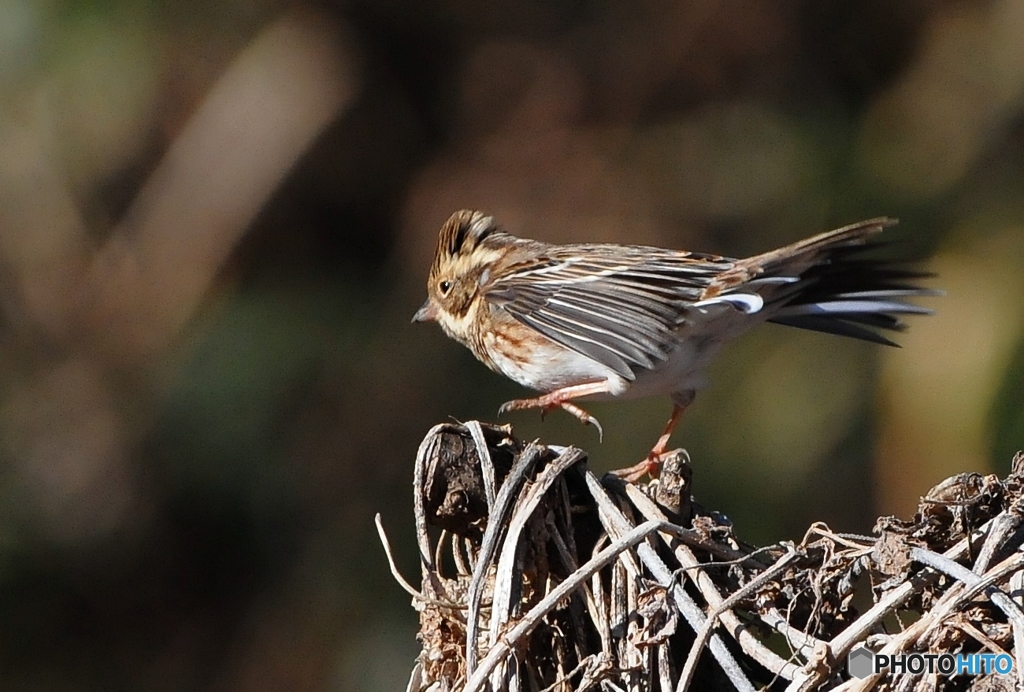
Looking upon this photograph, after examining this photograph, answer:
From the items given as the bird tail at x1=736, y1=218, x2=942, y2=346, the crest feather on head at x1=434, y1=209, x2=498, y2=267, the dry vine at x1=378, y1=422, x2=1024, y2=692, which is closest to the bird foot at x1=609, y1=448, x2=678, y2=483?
the bird tail at x1=736, y1=218, x2=942, y2=346

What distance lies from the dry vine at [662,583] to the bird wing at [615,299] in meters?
1.55

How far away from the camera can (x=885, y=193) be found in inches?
346

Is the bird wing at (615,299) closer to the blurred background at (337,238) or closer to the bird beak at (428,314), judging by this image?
the bird beak at (428,314)

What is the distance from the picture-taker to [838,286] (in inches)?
194

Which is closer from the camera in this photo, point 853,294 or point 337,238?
point 853,294

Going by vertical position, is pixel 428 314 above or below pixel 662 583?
above

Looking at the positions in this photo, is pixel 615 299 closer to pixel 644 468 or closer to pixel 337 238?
pixel 644 468

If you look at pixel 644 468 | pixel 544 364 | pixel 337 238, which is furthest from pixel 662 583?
pixel 337 238

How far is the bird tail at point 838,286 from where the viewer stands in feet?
15.5

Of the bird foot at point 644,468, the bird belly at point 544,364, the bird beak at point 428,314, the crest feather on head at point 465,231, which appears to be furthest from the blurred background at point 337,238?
the bird foot at point 644,468

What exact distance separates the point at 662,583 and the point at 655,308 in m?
2.12

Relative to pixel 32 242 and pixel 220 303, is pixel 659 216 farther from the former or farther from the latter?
pixel 32 242

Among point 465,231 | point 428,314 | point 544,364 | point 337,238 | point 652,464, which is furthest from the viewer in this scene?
point 337,238

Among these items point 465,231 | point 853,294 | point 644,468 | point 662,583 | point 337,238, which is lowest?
point 662,583
